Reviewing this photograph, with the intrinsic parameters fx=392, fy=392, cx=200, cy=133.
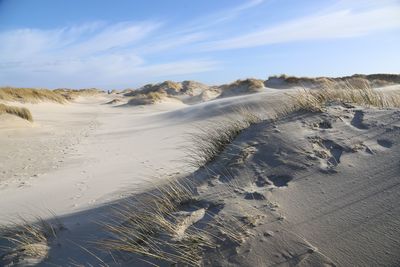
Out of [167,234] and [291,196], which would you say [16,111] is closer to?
[167,234]

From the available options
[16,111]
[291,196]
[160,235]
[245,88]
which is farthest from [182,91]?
[160,235]

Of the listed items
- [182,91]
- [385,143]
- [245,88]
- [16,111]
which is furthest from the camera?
[182,91]

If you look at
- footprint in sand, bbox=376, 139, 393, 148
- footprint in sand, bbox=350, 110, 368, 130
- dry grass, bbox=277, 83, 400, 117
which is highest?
dry grass, bbox=277, 83, 400, 117

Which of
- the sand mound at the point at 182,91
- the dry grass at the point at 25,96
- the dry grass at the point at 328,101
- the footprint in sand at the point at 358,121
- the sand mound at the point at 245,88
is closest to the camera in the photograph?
the footprint in sand at the point at 358,121

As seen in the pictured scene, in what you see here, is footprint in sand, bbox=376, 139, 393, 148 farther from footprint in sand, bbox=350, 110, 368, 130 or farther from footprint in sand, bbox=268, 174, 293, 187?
footprint in sand, bbox=268, 174, 293, 187

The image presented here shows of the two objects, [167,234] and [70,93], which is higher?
[70,93]

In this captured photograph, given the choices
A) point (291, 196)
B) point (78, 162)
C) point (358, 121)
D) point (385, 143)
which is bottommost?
point (78, 162)

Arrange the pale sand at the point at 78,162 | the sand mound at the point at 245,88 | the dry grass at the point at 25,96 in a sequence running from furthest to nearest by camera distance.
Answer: the sand mound at the point at 245,88, the dry grass at the point at 25,96, the pale sand at the point at 78,162

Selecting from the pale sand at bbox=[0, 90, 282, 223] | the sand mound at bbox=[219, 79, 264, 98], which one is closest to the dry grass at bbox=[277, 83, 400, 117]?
the pale sand at bbox=[0, 90, 282, 223]

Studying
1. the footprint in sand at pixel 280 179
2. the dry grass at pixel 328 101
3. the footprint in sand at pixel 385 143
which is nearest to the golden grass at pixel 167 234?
the footprint in sand at pixel 280 179

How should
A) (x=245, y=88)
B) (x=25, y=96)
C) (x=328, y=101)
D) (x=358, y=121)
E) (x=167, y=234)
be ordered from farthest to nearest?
(x=245, y=88)
(x=25, y=96)
(x=328, y=101)
(x=358, y=121)
(x=167, y=234)

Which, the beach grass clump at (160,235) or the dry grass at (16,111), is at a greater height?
the dry grass at (16,111)

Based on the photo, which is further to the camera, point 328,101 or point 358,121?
point 328,101

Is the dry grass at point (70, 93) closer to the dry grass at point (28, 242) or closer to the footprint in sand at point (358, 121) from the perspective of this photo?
the dry grass at point (28, 242)
